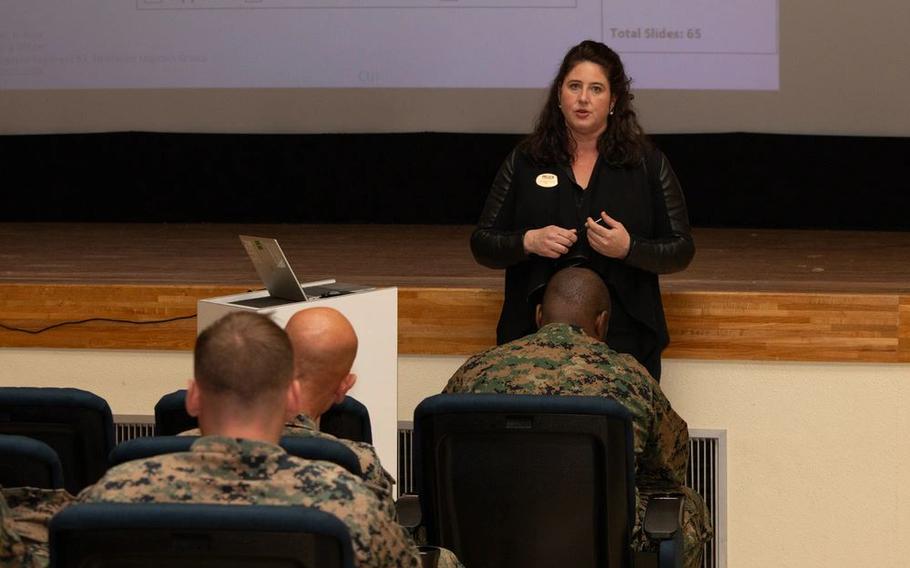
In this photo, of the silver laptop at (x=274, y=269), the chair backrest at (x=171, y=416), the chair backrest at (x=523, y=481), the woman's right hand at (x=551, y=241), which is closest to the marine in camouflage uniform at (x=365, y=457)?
the chair backrest at (x=523, y=481)

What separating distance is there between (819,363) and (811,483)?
1.19 feet

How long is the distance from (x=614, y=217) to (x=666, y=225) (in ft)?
0.50

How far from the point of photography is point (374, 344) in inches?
138

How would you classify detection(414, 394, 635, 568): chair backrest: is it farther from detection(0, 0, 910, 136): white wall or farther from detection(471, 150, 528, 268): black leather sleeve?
detection(0, 0, 910, 136): white wall

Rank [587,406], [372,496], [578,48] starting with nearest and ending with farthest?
[372,496] → [587,406] → [578,48]

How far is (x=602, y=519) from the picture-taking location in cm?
266

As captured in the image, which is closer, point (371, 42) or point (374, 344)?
point (374, 344)

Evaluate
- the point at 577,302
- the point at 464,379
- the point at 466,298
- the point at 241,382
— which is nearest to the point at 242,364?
the point at 241,382

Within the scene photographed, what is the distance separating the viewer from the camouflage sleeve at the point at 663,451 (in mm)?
2848

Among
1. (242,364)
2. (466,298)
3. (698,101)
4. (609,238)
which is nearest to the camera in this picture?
(242,364)

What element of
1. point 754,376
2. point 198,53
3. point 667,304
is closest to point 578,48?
point 667,304

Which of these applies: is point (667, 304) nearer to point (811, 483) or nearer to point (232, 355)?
point (811, 483)

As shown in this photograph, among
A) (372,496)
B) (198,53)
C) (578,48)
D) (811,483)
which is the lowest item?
(811,483)

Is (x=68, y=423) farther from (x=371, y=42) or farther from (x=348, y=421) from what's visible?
(x=371, y=42)
